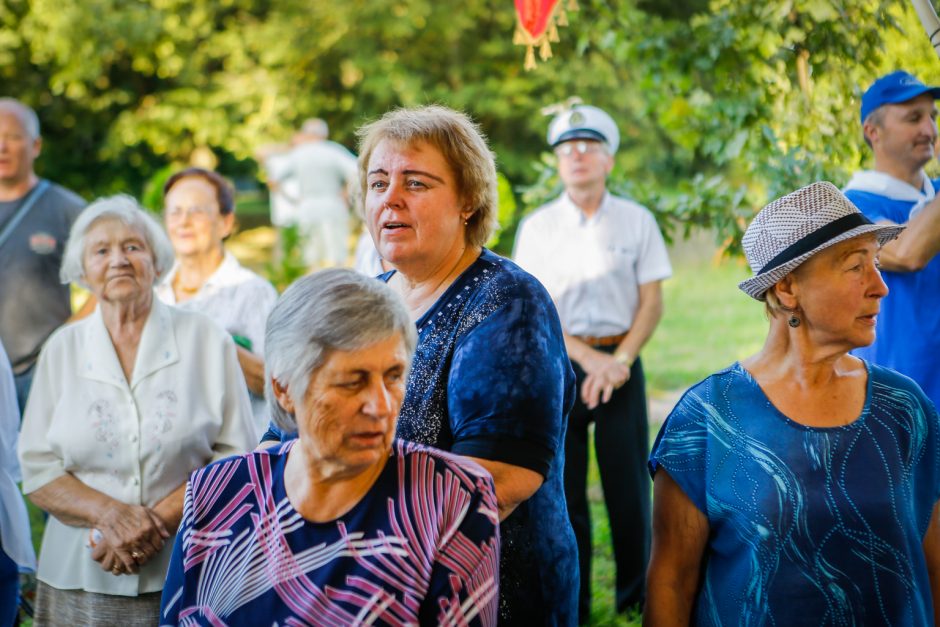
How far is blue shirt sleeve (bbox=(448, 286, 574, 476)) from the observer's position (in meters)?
1.97

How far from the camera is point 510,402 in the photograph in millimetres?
1968

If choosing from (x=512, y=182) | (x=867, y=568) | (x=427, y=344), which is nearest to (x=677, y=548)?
(x=867, y=568)

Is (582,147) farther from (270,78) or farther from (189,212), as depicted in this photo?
(270,78)

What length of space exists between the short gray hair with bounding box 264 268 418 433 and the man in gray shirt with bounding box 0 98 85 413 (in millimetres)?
3334

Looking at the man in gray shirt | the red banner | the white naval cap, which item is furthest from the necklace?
the man in gray shirt

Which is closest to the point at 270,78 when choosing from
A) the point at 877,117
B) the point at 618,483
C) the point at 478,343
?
the point at 618,483

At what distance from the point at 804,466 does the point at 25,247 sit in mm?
4012

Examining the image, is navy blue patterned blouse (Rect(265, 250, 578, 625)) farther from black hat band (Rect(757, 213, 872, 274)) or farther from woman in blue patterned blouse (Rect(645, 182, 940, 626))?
black hat band (Rect(757, 213, 872, 274))

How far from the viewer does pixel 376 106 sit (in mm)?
17281

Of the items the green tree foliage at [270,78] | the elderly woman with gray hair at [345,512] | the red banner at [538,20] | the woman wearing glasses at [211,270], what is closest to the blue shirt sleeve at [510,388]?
the elderly woman with gray hair at [345,512]

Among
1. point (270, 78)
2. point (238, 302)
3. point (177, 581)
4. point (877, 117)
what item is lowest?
point (177, 581)

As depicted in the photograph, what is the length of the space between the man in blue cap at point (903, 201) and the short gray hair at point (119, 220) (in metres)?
2.38

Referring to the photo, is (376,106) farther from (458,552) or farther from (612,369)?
(458,552)

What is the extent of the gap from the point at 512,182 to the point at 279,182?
6582mm
